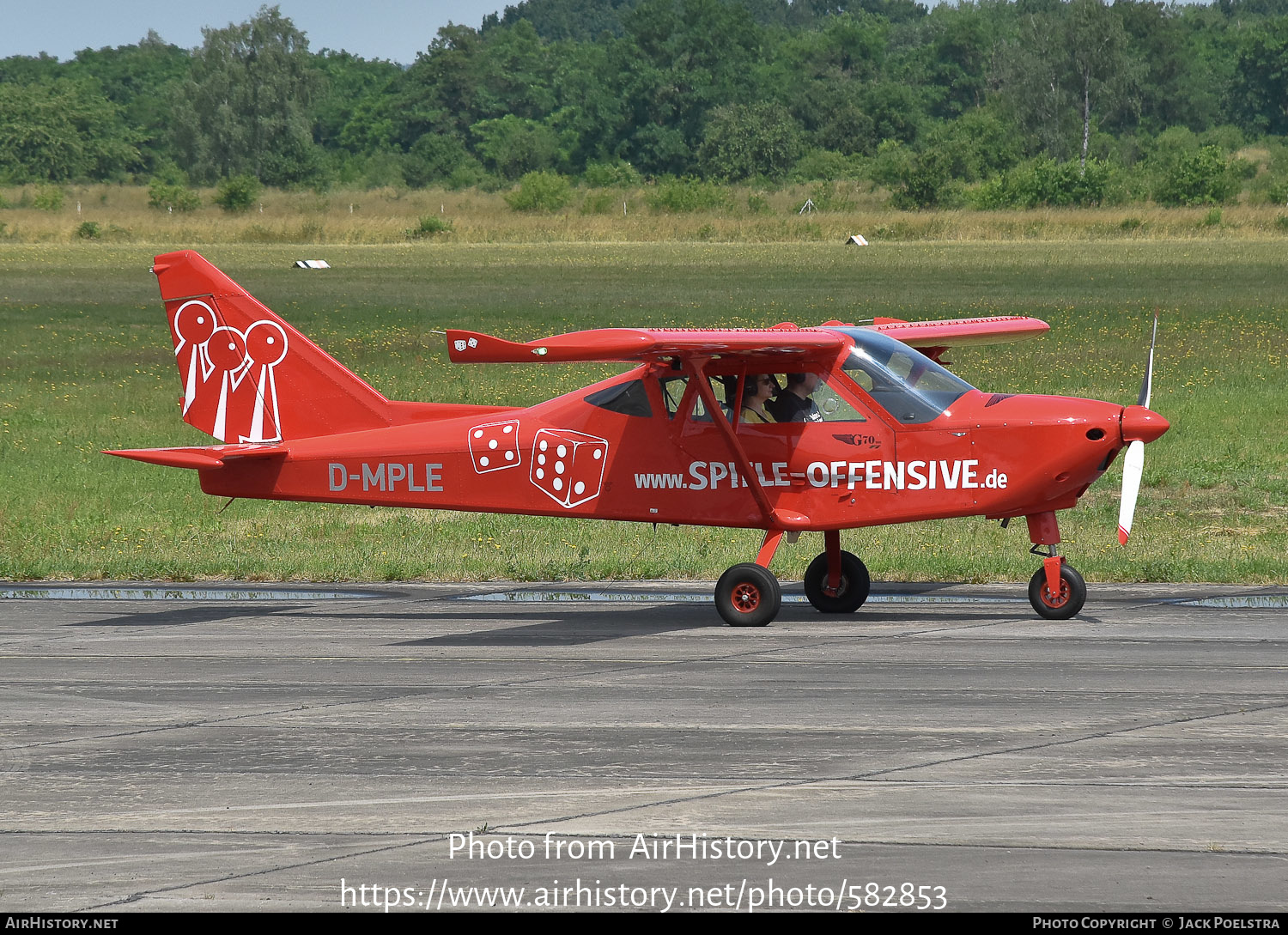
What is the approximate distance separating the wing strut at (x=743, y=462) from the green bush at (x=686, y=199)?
242ft

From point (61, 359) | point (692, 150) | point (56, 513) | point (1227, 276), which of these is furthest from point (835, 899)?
point (692, 150)

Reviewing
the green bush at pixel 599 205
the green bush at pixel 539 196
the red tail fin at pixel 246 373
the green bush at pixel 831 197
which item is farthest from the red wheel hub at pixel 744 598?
the green bush at pixel 539 196

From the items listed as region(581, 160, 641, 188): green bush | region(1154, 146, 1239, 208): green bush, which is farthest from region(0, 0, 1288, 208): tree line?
region(1154, 146, 1239, 208): green bush

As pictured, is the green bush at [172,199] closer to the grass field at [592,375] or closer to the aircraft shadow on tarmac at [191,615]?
the grass field at [592,375]

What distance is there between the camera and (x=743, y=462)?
13.1 meters

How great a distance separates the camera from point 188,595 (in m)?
15.4

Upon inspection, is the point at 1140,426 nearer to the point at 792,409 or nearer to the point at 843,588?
the point at 792,409

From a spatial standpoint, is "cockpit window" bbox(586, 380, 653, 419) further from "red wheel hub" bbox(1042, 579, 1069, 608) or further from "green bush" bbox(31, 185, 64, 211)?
"green bush" bbox(31, 185, 64, 211)

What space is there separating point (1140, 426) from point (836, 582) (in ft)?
9.60

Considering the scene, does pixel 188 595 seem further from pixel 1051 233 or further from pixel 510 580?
pixel 1051 233

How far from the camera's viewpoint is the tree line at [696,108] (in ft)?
368

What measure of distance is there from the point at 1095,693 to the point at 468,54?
140359 mm

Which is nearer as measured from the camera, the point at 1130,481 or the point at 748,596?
the point at 1130,481

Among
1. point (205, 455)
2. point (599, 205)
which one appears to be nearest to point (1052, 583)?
point (205, 455)
